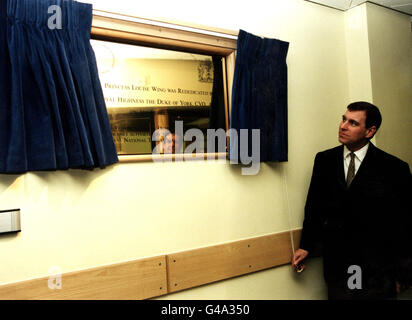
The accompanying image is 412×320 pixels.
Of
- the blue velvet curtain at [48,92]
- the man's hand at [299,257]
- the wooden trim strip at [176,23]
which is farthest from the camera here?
the man's hand at [299,257]

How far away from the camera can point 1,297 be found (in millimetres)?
1255

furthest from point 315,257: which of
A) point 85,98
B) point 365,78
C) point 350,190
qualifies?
point 85,98

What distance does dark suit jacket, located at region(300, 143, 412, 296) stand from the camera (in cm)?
179

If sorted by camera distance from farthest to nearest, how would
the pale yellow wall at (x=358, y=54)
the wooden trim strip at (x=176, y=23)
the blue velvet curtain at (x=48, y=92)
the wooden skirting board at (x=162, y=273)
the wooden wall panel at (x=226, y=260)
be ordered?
the pale yellow wall at (x=358, y=54) < the wooden wall panel at (x=226, y=260) < the wooden trim strip at (x=176, y=23) < the wooden skirting board at (x=162, y=273) < the blue velvet curtain at (x=48, y=92)

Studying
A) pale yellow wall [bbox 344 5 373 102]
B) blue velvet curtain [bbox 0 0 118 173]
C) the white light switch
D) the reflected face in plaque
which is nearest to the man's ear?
pale yellow wall [bbox 344 5 373 102]

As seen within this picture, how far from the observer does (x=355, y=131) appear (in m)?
1.84

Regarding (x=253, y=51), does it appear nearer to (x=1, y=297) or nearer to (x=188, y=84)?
(x=188, y=84)

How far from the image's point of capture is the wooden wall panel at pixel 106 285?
Answer: 131 centimetres

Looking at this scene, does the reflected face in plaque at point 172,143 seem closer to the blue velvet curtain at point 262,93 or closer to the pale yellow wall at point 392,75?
the blue velvet curtain at point 262,93

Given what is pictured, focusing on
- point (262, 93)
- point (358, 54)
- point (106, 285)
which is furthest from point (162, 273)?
point (358, 54)

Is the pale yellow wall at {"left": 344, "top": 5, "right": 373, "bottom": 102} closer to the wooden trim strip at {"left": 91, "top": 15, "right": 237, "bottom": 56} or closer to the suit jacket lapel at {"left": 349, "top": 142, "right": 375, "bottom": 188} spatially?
the suit jacket lapel at {"left": 349, "top": 142, "right": 375, "bottom": 188}

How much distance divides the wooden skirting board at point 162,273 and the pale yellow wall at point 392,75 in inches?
45.1

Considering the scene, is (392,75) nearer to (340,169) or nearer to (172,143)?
(340,169)

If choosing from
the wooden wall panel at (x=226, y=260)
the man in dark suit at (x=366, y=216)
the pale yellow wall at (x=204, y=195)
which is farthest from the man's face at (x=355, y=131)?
the wooden wall panel at (x=226, y=260)
